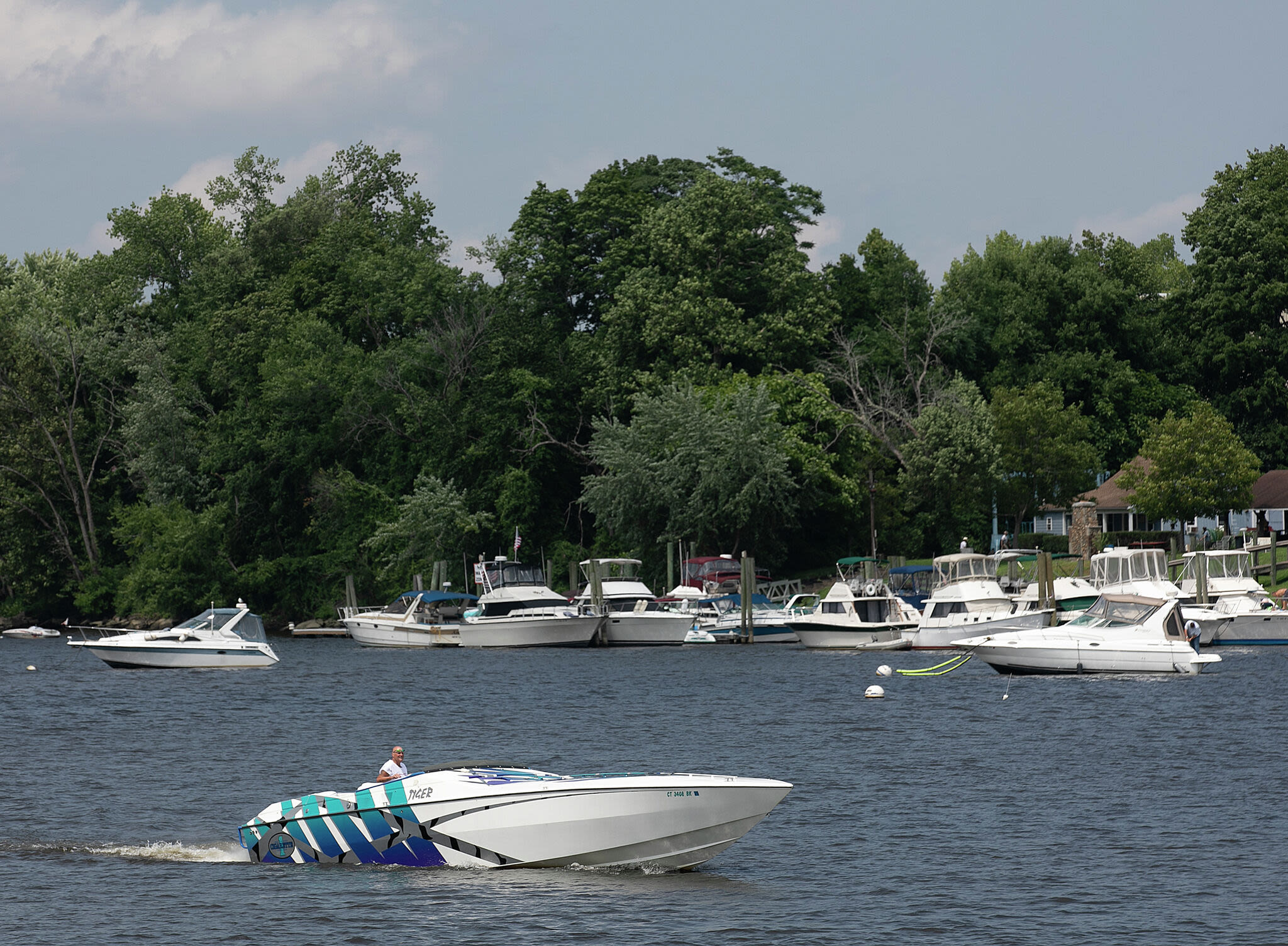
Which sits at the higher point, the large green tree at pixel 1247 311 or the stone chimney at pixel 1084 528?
the large green tree at pixel 1247 311

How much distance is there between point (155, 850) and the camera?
24.7 m

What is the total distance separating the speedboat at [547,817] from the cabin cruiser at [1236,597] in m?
44.9

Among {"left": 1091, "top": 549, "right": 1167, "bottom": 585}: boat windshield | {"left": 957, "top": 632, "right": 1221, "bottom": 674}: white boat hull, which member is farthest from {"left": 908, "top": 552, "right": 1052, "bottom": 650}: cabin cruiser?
{"left": 957, "top": 632, "right": 1221, "bottom": 674}: white boat hull

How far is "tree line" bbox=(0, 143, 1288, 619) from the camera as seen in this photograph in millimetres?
82500

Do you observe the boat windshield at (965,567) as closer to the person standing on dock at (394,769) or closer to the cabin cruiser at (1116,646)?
the cabin cruiser at (1116,646)

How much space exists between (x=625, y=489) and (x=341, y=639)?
67.1 feet

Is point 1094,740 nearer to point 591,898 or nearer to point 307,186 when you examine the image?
point 591,898

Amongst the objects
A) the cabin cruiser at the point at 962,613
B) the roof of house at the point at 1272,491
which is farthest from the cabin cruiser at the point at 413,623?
the roof of house at the point at 1272,491

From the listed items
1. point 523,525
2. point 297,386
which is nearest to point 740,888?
point 523,525

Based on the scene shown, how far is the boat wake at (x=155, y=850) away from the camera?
24266mm

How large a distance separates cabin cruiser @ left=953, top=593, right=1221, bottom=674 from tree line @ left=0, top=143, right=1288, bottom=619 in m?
29.7

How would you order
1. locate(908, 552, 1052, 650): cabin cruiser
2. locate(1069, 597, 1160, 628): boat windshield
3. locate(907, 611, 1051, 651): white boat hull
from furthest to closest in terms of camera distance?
locate(908, 552, 1052, 650): cabin cruiser → locate(907, 611, 1051, 651): white boat hull → locate(1069, 597, 1160, 628): boat windshield

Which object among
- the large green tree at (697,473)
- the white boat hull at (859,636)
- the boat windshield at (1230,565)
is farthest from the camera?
the large green tree at (697,473)

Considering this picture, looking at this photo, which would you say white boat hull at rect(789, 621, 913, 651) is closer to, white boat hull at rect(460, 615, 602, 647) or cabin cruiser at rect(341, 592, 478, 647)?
white boat hull at rect(460, 615, 602, 647)
